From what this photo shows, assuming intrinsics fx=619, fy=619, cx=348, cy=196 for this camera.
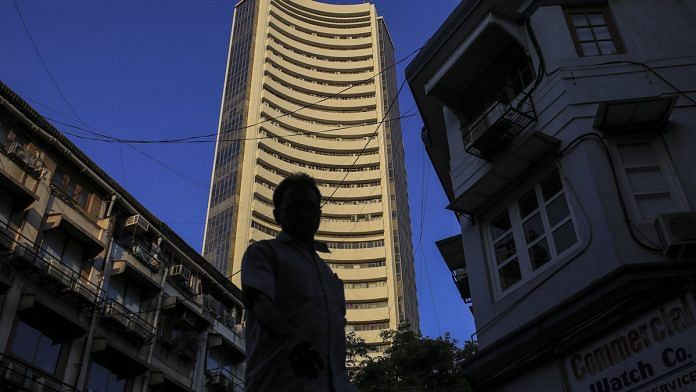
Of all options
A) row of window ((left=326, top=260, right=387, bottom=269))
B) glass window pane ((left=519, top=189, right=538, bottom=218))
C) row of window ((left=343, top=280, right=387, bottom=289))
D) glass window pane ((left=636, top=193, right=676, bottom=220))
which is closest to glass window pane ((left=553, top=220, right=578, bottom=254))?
glass window pane ((left=519, top=189, right=538, bottom=218))

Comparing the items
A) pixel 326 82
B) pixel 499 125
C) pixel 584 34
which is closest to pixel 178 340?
pixel 499 125

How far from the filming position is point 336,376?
330 cm

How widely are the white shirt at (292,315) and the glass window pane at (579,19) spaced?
10342mm

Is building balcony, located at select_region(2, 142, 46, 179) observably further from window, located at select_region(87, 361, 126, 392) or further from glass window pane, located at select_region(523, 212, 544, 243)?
glass window pane, located at select_region(523, 212, 544, 243)

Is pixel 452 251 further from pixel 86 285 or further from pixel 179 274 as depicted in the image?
pixel 179 274

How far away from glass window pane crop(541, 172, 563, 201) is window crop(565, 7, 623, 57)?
8.50 feet

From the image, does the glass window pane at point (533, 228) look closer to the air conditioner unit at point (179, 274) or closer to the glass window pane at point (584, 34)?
the glass window pane at point (584, 34)

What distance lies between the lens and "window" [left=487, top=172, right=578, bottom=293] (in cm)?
1013

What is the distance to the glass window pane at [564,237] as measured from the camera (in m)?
9.88

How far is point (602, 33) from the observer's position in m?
12.0

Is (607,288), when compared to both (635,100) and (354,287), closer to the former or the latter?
(635,100)

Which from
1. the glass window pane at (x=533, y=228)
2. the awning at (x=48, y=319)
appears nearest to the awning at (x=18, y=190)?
the awning at (x=48, y=319)

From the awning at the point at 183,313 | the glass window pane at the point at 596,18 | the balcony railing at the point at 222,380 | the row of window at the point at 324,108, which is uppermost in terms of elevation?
the row of window at the point at 324,108

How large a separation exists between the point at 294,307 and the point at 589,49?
10.2m
